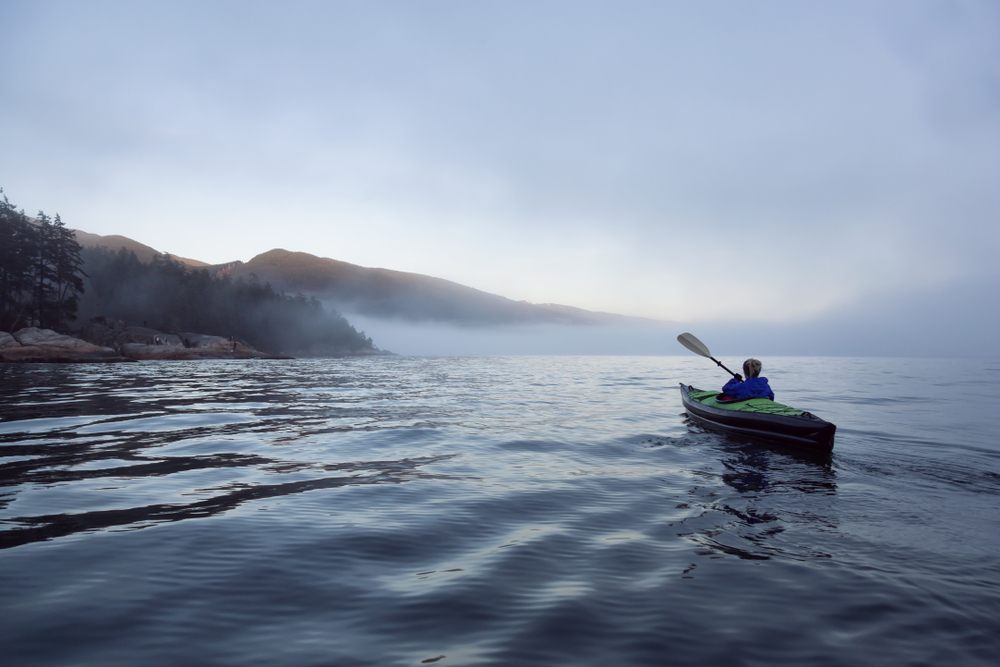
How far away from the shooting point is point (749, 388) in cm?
1430

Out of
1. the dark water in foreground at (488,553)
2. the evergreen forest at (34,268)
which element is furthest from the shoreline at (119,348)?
the dark water in foreground at (488,553)

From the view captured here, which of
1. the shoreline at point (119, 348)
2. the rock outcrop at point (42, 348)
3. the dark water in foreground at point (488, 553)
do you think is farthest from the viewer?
the shoreline at point (119, 348)

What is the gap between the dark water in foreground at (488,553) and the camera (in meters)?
3.73

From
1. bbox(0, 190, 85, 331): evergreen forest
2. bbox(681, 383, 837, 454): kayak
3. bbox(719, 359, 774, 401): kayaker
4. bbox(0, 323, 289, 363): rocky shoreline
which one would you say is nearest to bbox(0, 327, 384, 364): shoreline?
bbox(0, 323, 289, 363): rocky shoreline

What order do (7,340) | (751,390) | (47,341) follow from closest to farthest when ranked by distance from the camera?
(751,390)
(7,340)
(47,341)

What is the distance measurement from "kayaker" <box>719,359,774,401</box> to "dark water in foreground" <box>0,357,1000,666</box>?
216 centimetres

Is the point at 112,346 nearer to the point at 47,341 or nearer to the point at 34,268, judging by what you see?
the point at 34,268

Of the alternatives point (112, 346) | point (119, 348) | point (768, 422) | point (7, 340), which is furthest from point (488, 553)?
point (112, 346)

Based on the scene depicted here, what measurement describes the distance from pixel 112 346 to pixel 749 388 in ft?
277

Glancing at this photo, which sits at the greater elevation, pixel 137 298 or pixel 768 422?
pixel 137 298

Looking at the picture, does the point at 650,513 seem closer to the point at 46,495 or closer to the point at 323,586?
the point at 323,586

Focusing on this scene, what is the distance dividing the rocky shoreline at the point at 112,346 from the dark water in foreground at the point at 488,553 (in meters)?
58.0

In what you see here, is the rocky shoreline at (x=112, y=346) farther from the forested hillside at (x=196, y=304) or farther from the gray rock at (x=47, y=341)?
the forested hillside at (x=196, y=304)

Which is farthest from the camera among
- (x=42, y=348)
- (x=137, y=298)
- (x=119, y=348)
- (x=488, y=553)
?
(x=137, y=298)
